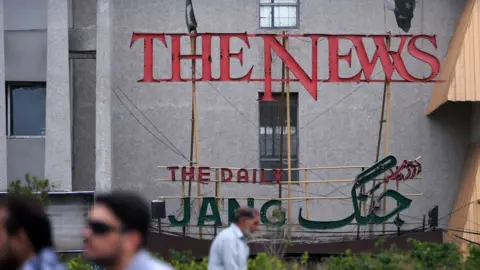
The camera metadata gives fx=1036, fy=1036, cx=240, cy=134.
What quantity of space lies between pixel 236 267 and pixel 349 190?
16307 mm

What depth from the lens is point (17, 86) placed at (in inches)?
1021

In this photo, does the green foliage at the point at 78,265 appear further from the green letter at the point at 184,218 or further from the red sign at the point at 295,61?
the red sign at the point at 295,61

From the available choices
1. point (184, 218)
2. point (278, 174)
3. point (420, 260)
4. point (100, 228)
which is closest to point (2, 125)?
point (184, 218)

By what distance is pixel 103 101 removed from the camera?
25453 mm

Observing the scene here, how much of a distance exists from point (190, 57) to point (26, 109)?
435cm

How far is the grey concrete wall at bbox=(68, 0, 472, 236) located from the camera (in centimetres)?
2753

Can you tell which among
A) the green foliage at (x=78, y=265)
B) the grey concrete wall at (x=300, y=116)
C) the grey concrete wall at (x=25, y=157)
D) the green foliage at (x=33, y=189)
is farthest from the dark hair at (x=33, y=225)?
the grey concrete wall at (x=300, y=116)

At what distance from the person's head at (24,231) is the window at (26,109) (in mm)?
19248

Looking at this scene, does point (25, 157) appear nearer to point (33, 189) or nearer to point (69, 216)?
point (69, 216)

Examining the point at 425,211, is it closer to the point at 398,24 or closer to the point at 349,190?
the point at 349,190

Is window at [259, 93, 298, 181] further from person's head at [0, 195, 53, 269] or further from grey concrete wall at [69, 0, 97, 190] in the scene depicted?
person's head at [0, 195, 53, 269]

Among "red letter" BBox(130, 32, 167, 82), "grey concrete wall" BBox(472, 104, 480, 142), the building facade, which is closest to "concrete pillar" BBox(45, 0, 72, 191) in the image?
"red letter" BBox(130, 32, 167, 82)

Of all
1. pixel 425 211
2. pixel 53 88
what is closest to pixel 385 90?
pixel 425 211

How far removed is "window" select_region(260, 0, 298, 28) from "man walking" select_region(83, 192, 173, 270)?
2198 cm
